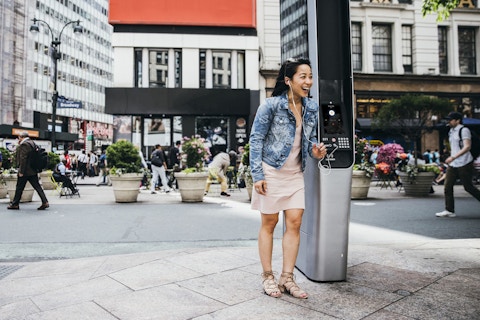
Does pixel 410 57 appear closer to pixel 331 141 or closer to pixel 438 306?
pixel 331 141

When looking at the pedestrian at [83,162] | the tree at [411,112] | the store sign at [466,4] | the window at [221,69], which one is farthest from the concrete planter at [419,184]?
the pedestrian at [83,162]

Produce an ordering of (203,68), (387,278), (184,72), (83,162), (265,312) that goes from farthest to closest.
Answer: (83,162) → (203,68) → (184,72) → (387,278) → (265,312)

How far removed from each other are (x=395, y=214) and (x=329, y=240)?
5.72 m

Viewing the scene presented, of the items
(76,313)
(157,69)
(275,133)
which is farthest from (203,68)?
(76,313)

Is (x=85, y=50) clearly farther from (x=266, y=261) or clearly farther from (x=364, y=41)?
(x=266, y=261)

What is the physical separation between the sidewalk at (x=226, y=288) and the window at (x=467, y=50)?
27.2m

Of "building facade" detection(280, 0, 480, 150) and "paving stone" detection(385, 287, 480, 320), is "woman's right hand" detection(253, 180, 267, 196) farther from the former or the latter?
"building facade" detection(280, 0, 480, 150)

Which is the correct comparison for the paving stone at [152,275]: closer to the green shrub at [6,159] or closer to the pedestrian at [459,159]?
the pedestrian at [459,159]

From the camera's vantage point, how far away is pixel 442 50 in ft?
87.9

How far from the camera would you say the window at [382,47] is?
2614 centimetres

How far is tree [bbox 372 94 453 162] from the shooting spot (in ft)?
66.7

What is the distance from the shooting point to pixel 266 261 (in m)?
3.17

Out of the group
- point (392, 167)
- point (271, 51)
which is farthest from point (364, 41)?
point (392, 167)

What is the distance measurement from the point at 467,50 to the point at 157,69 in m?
21.9
